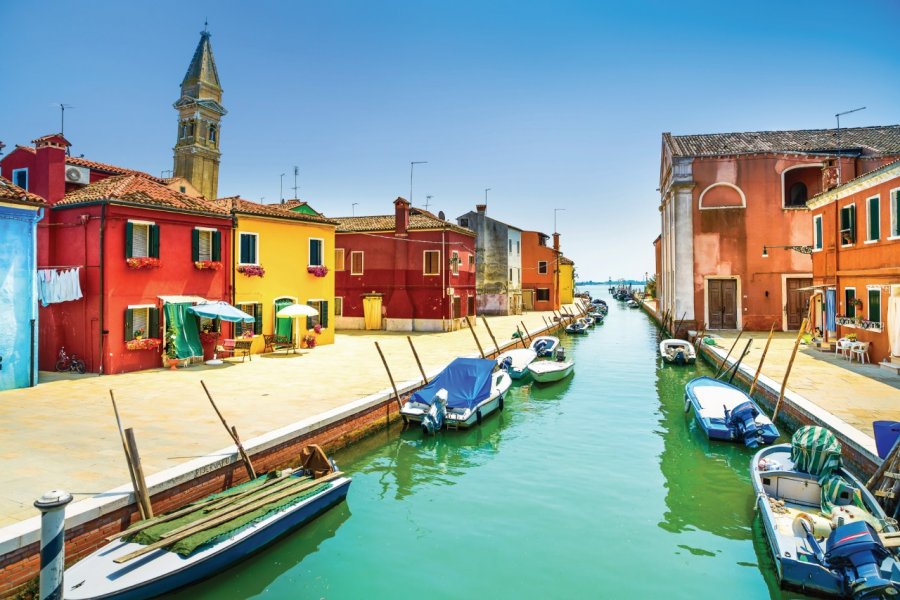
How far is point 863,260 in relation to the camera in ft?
56.6

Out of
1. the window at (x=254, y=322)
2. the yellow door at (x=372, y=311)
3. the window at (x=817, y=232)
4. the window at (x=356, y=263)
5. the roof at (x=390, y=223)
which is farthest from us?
the window at (x=356, y=263)

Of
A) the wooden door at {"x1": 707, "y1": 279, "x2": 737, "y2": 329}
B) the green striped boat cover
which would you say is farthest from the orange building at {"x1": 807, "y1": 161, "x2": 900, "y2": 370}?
the green striped boat cover

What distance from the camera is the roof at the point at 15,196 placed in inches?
491

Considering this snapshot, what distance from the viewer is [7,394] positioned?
12.2m

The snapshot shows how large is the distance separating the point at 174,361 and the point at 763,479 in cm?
1596

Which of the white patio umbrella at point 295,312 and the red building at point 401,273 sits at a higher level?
the red building at point 401,273

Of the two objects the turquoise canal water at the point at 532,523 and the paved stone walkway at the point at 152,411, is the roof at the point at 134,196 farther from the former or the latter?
the turquoise canal water at the point at 532,523

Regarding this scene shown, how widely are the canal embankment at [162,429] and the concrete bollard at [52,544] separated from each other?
1455mm

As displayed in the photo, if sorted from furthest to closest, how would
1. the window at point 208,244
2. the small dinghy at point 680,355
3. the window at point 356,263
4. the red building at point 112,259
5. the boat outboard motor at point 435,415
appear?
the window at point 356,263, the small dinghy at point 680,355, the window at point 208,244, the red building at point 112,259, the boat outboard motor at point 435,415

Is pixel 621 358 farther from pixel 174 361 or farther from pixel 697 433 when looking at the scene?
pixel 174 361

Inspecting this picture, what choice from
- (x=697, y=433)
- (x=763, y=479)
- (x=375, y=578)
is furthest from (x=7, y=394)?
(x=697, y=433)

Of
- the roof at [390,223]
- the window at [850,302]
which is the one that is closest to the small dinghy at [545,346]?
the roof at [390,223]

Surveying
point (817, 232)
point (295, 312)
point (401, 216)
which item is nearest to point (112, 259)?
point (295, 312)

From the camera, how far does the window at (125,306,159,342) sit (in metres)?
15.7
